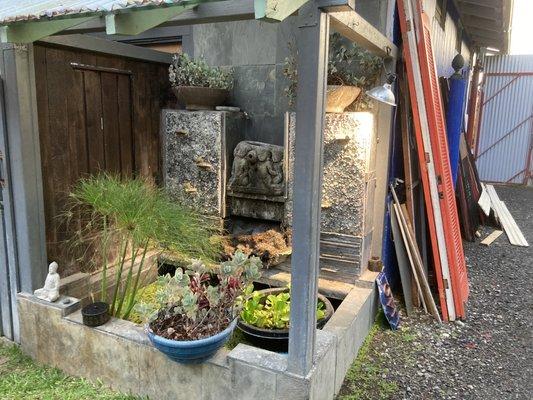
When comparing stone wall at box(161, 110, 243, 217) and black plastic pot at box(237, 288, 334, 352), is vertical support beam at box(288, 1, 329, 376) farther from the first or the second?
stone wall at box(161, 110, 243, 217)

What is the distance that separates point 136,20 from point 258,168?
79.4 inches

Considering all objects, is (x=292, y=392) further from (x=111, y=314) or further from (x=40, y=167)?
(x=40, y=167)

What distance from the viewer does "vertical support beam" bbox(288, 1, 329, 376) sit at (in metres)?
2.23

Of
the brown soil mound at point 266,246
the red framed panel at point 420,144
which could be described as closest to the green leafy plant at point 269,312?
the brown soil mound at point 266,246

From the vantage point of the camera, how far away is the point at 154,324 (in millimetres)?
2824

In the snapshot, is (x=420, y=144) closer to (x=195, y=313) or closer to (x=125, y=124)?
(x=195, y=313)

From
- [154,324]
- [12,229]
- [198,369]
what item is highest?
[12,229]

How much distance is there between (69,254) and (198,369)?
172cm

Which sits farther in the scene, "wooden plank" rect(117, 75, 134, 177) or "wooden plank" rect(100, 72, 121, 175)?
"wooden plank" rect(117, 75, 134, 177)

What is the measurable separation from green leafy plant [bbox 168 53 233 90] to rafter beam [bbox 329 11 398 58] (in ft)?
5.19

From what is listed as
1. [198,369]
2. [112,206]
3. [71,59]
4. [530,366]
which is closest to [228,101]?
[71,59]

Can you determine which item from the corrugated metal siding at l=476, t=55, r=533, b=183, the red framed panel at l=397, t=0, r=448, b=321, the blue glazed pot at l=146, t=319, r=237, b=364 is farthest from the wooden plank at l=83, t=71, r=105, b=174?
the corrugated metal siding at l=476, t=55, r=533, b=183

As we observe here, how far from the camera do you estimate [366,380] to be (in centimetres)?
333

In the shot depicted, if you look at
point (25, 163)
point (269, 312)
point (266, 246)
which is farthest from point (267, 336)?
point (25, 163)
